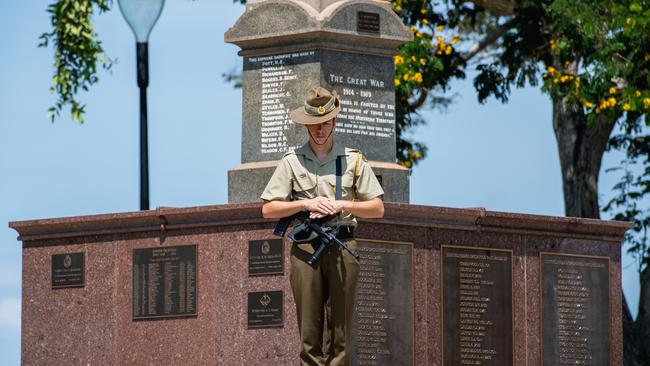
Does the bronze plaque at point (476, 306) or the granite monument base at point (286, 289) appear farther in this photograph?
the bronze plaque at point (476, 306)

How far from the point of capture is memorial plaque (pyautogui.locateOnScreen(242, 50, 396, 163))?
18.2 m

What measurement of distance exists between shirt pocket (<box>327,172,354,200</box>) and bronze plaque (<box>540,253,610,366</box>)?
14.1 feet

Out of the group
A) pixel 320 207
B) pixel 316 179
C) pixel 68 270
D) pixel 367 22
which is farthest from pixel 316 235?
pixel 367 22

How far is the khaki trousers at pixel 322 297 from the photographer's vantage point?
14023 millimetres

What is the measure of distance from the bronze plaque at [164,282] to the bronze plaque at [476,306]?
2540 mm

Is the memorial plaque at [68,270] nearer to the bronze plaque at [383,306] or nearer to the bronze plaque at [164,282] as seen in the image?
the bronze plaque at [164,282]

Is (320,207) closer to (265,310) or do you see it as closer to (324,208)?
(324,208)

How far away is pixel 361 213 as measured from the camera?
554 inches

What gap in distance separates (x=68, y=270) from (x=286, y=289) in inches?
106

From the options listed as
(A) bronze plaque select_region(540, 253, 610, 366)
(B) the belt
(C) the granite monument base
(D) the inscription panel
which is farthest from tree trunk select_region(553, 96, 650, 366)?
(B) the belt

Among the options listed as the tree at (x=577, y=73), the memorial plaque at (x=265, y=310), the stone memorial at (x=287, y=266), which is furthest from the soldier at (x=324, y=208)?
the tree at (x=577, y=73)

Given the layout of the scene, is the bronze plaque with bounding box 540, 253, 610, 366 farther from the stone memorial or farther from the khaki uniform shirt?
the khaki uniform shirt

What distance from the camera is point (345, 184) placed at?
14289 mm

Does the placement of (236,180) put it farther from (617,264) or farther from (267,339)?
(617,264)
